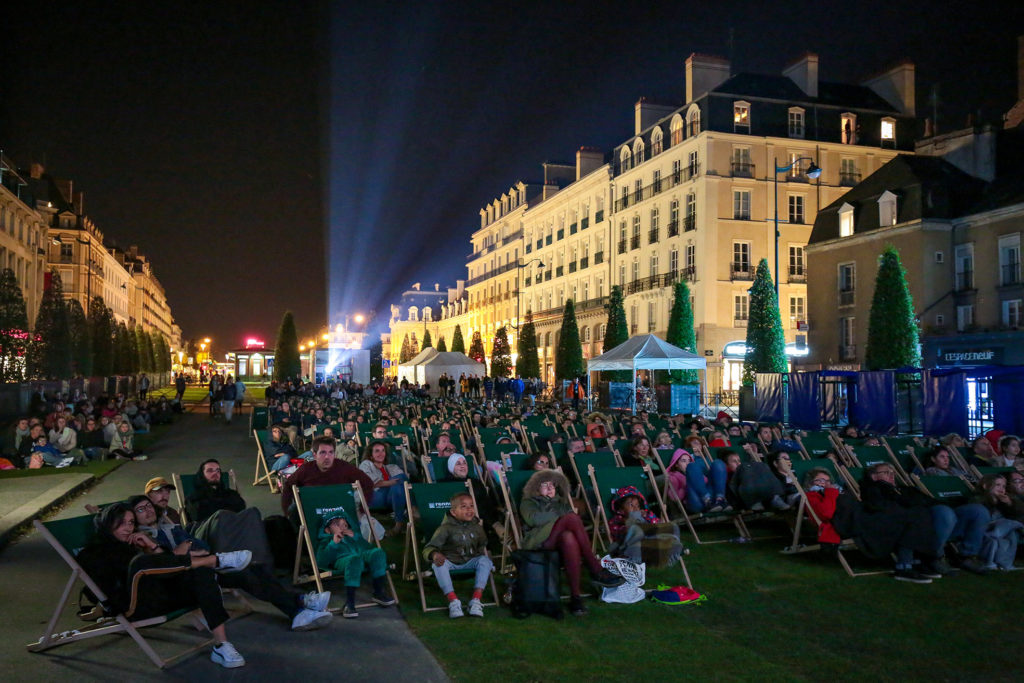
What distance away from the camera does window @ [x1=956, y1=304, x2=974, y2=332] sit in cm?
3247

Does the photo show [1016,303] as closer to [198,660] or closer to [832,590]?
[832,590]

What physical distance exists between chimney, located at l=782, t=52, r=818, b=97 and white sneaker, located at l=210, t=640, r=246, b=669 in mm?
45874

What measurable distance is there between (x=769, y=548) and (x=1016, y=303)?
90.5ft

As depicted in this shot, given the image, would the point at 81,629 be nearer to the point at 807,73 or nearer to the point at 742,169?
the point at 742,169

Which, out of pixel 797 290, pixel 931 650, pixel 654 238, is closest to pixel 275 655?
pixel 931 650

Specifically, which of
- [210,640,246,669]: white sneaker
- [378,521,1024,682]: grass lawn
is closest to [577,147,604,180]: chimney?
[378,521,1024,682]: grass lawn

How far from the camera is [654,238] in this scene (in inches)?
1885

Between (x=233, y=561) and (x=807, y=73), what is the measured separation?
150 feet

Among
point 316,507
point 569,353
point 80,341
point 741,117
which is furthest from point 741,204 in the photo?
point 316,507

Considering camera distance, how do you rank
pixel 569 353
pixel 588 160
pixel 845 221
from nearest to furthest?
pixel 845 221 → pixel 569 353 → pixel 588 160

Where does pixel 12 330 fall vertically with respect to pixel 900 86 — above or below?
below

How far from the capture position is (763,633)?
5758 millimetres

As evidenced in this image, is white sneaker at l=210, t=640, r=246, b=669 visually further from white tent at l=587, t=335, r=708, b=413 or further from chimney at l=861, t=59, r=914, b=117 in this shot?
chimney at l=861, t=59, r=914, b=117

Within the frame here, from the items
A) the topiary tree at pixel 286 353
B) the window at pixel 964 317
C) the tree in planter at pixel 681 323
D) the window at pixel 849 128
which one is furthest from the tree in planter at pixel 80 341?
the window at pixel 849 128
